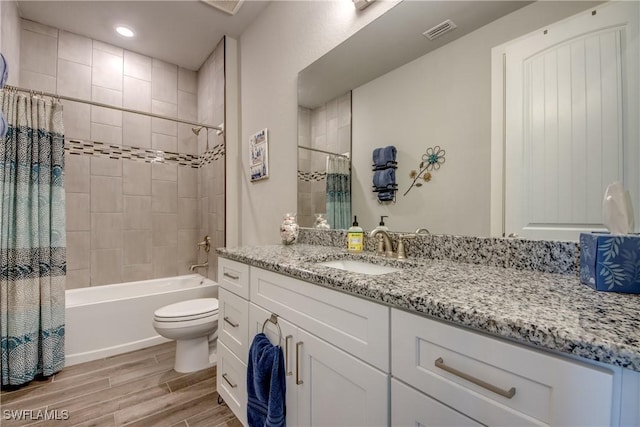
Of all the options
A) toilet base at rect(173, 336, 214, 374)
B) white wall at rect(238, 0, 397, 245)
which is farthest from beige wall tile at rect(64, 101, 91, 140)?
toilet base at rect(173, 336, 214, 374)

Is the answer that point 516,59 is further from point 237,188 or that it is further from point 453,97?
point 237,188

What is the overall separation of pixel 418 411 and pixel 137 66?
367cm

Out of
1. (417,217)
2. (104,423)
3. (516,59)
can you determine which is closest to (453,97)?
(516,59)

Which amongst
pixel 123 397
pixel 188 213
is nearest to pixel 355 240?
pixel 123 397

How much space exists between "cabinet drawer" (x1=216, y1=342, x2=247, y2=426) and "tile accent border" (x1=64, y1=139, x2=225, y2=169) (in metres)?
1.81

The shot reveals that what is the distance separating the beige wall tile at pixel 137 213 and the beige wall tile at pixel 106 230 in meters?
0.07

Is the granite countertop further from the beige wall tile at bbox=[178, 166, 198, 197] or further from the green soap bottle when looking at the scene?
the beige wall tile at bbox=[178, 166, 198, 197]

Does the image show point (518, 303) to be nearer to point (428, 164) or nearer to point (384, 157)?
point (428, 164)

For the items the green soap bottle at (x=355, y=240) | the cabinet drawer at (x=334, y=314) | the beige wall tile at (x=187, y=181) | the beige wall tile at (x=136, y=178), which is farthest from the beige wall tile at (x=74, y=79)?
the green soap bottle at (x=355, y=240)

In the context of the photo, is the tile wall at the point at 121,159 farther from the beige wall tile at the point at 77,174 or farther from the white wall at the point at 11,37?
the white wall at the point at 11,37

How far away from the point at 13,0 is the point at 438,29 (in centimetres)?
302

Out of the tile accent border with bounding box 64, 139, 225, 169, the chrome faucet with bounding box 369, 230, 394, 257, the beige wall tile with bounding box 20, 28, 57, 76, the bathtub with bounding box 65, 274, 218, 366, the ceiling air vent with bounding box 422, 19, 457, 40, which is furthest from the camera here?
the tile accent border with bounding box 64, 139, 225, 169

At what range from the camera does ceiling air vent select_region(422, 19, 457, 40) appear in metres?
1.16

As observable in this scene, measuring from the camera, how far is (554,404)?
1.55ft
